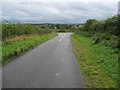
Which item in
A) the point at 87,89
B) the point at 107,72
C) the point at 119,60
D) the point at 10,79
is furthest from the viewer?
the point at 119,60

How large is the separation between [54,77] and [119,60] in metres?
4.37

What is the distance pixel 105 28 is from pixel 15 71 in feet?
47.2

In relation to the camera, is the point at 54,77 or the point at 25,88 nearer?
the point at 25,88

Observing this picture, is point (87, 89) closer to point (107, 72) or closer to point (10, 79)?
point (107, 72)

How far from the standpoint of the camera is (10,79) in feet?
18.4

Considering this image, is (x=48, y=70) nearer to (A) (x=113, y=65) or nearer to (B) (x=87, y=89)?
(B) (x=87, y=89)

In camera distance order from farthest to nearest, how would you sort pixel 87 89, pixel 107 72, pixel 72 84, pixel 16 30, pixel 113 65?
1. pixel 16 30
2. pixel 113 65
3. pixel 107 72
4. pixel 72 84
5. pixel 87 89

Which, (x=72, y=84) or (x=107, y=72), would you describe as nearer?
(x=72, y=84)

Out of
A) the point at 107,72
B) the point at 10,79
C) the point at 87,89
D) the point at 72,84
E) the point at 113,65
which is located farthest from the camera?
the point at 113,65

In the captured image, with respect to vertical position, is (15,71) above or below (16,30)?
below

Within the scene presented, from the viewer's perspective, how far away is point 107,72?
252 inches

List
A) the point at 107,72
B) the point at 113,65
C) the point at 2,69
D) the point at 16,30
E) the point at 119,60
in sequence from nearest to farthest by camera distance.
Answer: the point at 107,72 < the point at 2,69 < the point at 113,65 < the point at 119,60 < the point at 16,30

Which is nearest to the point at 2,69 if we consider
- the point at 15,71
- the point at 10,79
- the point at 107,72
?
the point at 15,71

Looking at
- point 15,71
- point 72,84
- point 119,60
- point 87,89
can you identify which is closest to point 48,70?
point 15,71
